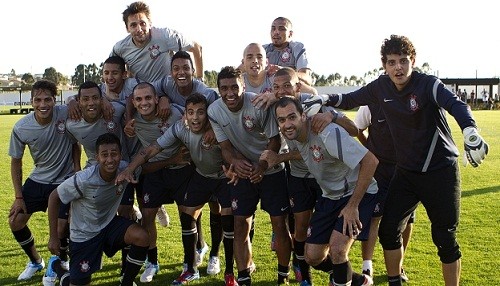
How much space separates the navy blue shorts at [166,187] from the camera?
235 inches

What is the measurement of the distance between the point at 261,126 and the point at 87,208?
1.84 m

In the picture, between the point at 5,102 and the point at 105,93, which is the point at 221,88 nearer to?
the point at 105,93

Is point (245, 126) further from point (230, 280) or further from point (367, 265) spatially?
point (367, 265)

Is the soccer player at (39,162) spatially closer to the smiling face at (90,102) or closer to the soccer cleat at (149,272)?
the smiling face at (90,102)

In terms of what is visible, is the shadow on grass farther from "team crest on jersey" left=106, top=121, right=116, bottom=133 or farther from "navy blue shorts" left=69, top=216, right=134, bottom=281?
"navy blue shorts" left=69, top=216, right=134, bottom=281

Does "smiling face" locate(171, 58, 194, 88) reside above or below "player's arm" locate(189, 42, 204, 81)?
below

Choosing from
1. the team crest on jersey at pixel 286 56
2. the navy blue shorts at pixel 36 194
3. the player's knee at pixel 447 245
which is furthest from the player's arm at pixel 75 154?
the player's knee at pixel 447 245

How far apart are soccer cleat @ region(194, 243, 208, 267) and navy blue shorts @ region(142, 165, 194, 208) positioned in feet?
2.27

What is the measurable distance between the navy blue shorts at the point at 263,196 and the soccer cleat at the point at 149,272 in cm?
118

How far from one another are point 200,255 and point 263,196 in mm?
1412

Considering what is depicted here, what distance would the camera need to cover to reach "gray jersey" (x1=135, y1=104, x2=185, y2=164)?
19.2ft

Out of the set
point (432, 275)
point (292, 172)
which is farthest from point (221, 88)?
point (432, 275)

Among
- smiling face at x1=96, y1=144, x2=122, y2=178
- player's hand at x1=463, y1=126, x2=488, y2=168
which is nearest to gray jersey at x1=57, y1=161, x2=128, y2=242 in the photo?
smiling face at x1=96, y1=144, x2=122, y2=178

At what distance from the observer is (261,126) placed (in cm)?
532
